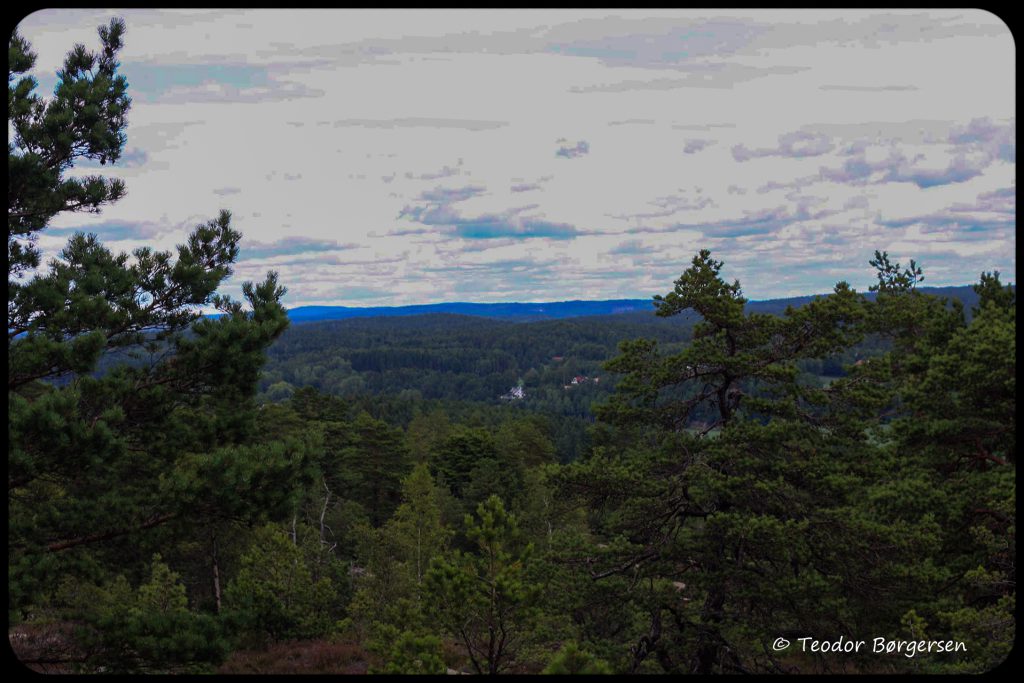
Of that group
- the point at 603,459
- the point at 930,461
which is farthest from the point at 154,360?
the point at 930,461

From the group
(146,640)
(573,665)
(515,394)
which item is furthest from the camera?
(515,394)

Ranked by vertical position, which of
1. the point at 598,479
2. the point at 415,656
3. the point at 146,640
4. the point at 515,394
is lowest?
the point at 515,394

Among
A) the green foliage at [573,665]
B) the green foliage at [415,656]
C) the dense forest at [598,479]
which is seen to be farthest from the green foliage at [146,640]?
the green foliage at [573,665]

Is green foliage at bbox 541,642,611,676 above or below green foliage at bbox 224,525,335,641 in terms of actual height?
above

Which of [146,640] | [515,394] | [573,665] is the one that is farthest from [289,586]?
[515,394]

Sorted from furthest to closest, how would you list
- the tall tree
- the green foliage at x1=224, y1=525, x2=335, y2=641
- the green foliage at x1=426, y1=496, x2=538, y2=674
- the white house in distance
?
the white house in distance
the green foliage at x1=224, y1=525, x2=335, y2=641
the green foliage at x1=426, y1=496, x2=538, y2=674
the tall tree

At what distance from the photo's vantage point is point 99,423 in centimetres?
884

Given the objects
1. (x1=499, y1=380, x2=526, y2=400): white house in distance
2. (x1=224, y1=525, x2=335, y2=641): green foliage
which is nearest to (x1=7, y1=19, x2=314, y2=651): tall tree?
(x1=224, y1=525, x2=335, y2=641): green foliage

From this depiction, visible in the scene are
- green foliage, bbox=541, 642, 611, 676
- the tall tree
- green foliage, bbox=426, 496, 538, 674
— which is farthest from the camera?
green foliage, bbox=426, 496, 538, 674

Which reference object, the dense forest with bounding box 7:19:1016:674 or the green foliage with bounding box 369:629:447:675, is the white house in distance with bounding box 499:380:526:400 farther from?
the green foliage with bounding box 369:629:447:675

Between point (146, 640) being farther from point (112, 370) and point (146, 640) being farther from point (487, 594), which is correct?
point (487, 594)

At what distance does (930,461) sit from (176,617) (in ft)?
43.3

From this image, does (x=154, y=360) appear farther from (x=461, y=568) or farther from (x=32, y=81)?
(x=461, y=568)

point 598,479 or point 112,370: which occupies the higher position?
point 112,370
